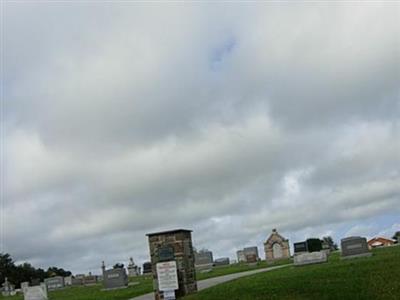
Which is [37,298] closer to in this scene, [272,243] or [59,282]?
[59,282]

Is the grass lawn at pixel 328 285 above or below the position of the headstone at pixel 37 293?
below

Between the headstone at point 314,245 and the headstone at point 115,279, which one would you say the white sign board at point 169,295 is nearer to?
the headstone at point 115,279

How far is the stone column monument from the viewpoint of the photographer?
17.6 m

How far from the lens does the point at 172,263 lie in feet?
58.0

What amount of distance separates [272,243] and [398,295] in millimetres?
30774

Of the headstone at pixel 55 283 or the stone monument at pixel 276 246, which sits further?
the stone monument at pixel 276 246

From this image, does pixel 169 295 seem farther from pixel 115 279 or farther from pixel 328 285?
pixel 115 279

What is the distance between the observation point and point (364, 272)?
1744 centimetres

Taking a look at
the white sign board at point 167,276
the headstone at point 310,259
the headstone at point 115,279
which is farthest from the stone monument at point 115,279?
the white sign board at point 167,276

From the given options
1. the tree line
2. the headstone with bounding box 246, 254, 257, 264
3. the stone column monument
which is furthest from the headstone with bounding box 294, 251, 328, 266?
the tree line

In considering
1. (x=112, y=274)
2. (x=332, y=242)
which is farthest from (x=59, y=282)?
(x=332, y=242)

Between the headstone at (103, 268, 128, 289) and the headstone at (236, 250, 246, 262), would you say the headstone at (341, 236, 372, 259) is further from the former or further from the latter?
the headstone at (236, 250, 246, 262)

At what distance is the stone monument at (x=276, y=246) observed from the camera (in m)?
44.1

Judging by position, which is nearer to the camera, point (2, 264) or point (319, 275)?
point (319, 275)
